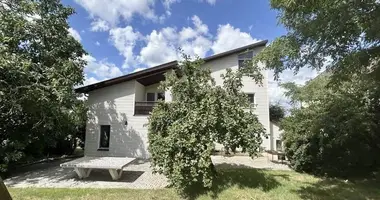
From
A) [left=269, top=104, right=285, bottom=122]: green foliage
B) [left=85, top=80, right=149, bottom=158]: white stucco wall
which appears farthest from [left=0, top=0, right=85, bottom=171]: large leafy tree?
[left=269, top=104, right=285, bottom=122]: green foliage

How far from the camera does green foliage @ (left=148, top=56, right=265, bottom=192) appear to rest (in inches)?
320

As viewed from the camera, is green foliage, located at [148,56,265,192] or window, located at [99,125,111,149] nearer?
green foliage, located at [148,56,265,192]

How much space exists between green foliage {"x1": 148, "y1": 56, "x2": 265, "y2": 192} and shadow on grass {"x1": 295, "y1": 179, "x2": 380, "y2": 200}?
88.7 inches

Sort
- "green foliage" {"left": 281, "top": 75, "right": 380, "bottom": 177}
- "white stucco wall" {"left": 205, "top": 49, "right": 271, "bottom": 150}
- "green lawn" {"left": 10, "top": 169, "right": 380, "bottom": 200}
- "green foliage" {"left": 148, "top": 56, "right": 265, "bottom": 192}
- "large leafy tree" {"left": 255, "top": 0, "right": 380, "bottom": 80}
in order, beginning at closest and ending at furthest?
"large leafy tree" {"left": 255, "top": 0, "right": 380, "bottom": 80}
"green lawn" {"left": 10, "top": 169, "right": 380, "bottom": 200}
"green foliage" {"left": 148, "top": 56, "right": 265, "bottom": 192}
"green foliage" {"left": 281, "top": 75, "right": 380, "bottom": 177}
"white stucco wall" {"left": 205, "top": 49, "right": 271, "bottom": 150}

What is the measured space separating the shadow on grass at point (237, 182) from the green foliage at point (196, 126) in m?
0.34

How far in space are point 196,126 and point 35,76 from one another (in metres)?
7.44

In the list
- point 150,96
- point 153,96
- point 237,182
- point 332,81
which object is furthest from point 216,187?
point 150,96

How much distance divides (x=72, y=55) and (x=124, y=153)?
641 centimetres

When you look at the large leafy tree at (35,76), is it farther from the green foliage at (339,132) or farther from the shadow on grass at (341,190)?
the green foliage at (339,132)

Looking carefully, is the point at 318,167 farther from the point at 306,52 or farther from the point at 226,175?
the point at 306,52

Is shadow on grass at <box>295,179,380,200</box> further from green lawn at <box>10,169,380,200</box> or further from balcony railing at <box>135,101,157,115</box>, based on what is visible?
balcony railing at <box>135,101,157,115</box>

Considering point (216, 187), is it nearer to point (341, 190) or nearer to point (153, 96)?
point (341, 190)

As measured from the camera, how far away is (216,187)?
8648 mm

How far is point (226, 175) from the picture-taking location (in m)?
9.84
